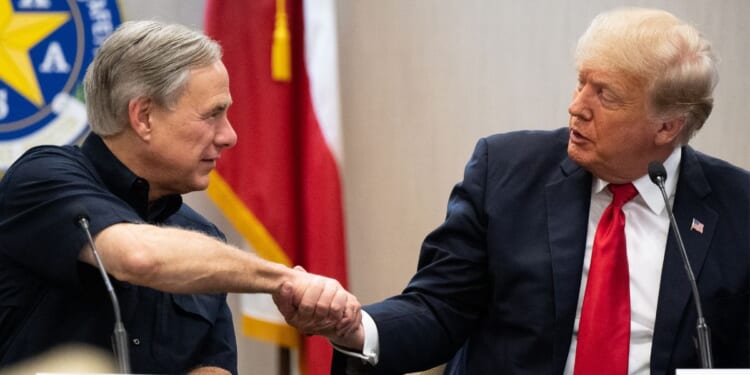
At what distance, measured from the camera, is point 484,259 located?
2869 millimetres

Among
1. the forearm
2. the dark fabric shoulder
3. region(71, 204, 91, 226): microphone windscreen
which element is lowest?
the dark fabric shoulder

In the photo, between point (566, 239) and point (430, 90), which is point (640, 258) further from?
point (430, 90)

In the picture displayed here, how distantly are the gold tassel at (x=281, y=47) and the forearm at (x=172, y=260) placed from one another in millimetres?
1386

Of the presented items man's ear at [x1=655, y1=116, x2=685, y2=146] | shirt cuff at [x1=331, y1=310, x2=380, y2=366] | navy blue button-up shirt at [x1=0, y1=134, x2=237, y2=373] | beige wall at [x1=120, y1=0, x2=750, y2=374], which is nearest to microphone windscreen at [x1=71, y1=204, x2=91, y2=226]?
navy blue button-up shirt at [x1=0, y1=134, x2=237, y2=373]

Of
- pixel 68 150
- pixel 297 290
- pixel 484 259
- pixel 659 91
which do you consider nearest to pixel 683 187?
pixel 659 91

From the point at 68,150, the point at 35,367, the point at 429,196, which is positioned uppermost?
the point at 68,150

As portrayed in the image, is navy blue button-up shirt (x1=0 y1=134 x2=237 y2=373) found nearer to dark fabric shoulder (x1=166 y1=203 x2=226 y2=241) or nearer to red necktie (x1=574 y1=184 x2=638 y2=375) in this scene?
dark fabric shoulder (x1=166 y1=203 x2=226 y2=241)

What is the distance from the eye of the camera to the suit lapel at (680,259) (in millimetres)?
2695

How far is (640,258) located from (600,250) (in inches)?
4.2

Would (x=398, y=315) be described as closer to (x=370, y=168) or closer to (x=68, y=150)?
(x=68, y=150)

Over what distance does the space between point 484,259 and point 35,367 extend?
113 centimetres

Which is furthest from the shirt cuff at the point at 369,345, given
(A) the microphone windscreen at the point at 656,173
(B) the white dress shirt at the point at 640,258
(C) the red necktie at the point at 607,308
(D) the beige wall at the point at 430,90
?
(D) the beige wall at the point at 430,90

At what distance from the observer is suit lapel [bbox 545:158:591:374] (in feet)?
8.92

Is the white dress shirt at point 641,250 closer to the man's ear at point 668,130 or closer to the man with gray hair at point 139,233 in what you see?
the man's ear at point 668,130
